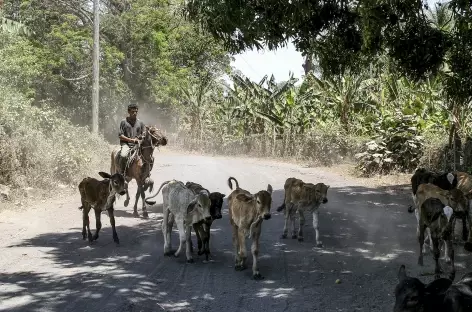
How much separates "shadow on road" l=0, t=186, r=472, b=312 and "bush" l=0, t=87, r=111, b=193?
4762mm

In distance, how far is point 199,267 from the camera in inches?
360

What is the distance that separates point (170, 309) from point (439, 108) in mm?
19517

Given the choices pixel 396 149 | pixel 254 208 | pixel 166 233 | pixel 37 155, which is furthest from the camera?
pixel 396 149

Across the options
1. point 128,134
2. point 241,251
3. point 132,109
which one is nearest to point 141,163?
point 128,134

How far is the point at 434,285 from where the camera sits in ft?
17.7

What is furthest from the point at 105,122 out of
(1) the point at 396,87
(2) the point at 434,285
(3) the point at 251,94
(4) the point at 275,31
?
(2) the point at 434,285

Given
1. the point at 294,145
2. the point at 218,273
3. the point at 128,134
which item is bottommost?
the point at 218,273

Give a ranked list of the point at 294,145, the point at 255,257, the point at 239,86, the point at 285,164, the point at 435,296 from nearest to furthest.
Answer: the point at 435,296
the point at 255,257
the point at 285,164
the point at 294,145
the point at 239,86

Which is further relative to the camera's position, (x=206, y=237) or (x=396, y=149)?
(x=396, y=149)

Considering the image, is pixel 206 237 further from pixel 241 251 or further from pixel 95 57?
pixel 95 57

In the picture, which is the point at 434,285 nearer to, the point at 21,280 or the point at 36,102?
the point at 21,280

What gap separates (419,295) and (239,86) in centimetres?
2869

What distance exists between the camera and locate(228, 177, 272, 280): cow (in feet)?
27.9

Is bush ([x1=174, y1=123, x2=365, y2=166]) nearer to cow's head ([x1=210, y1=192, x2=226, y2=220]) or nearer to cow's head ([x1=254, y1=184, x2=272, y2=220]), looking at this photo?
cow's head ([x1=210, y1=192, x2=226, y2=220])
